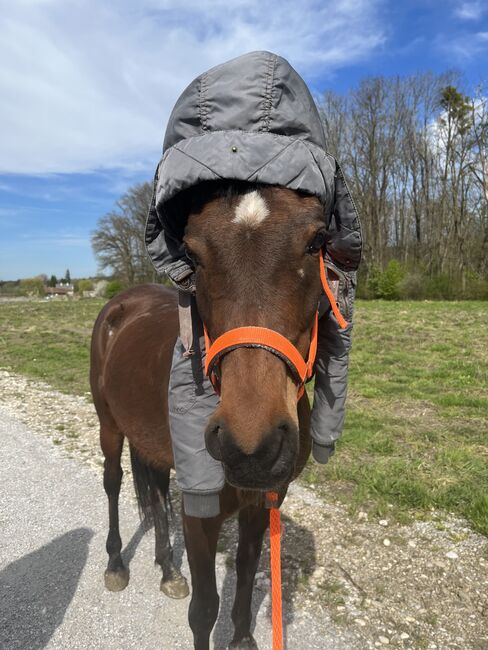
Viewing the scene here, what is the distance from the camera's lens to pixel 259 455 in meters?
1.39

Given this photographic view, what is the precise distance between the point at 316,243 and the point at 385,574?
104 inches

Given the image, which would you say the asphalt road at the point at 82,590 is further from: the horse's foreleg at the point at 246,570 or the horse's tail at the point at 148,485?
the horse's tail at the point at 148,485

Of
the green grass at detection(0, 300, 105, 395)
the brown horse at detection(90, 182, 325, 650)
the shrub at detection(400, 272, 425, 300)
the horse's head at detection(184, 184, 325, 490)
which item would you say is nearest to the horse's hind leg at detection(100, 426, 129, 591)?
the brown horse at detection(90, 182, 325, 650)

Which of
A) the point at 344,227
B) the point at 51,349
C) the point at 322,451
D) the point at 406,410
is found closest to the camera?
the point at 344,227

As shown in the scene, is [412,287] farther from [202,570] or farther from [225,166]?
[225,166]

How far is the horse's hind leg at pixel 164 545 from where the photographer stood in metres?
3.14

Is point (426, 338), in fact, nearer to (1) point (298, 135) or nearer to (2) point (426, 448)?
(2) point (426, 448)

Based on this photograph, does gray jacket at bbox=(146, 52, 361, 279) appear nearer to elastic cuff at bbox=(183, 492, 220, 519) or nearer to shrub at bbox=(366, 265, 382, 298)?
elastic cuff at bbox=(183, 492, 220, 519)

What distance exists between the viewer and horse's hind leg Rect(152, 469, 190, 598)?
10.3 ft

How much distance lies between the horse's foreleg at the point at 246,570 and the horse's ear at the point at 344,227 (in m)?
1.53

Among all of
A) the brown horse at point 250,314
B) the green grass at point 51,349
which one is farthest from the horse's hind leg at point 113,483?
the green grass at point 51,349

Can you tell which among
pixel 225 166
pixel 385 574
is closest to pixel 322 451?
pixel 225 166

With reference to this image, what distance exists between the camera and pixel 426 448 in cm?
529

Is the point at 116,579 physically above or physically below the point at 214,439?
below
